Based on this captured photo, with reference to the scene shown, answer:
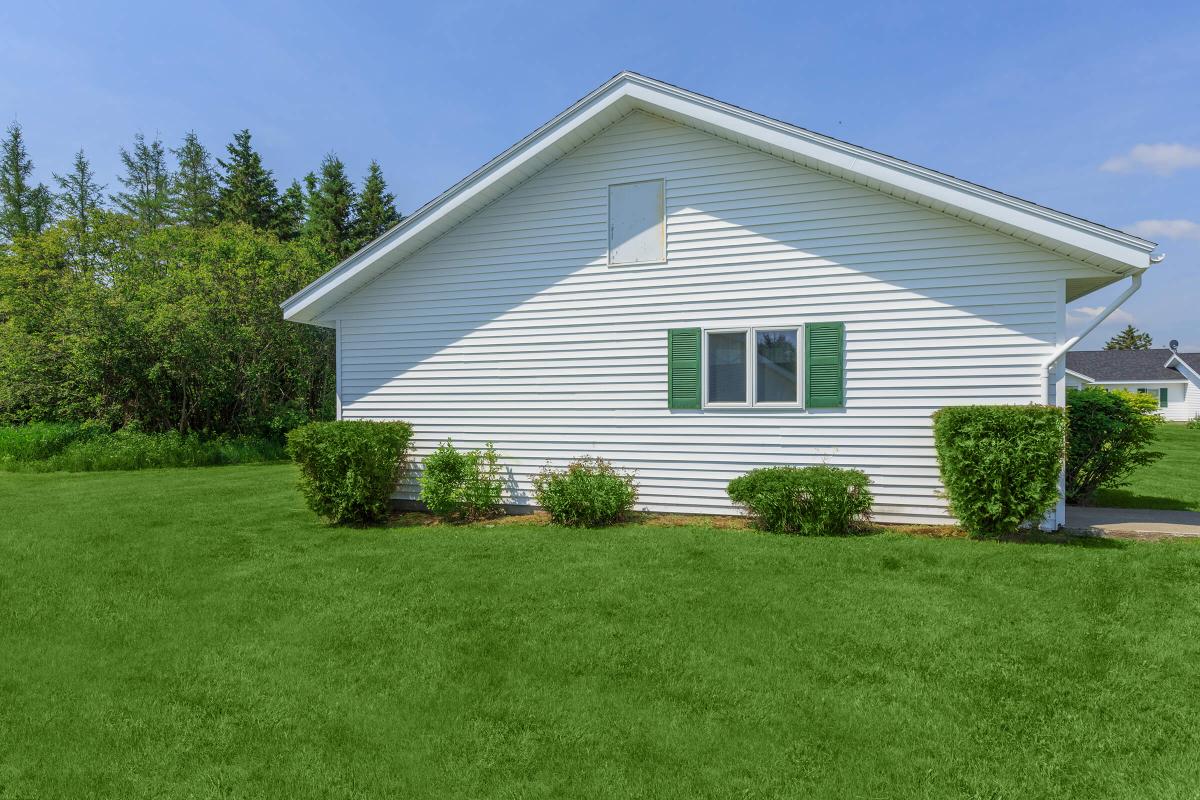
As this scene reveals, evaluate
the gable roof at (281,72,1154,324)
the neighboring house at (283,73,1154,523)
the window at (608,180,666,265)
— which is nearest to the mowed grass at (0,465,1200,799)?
the neighboring house at (283,73,1154,523)

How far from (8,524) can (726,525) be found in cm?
1034

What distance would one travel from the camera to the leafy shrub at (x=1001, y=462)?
6.50 m

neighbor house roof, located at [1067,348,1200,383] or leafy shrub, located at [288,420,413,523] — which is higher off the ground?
neighbor house roof, located at [1067,348,1200,383]

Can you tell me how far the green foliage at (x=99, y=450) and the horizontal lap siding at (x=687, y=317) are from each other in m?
8.79

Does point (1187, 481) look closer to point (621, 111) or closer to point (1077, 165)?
point (1077, 165)

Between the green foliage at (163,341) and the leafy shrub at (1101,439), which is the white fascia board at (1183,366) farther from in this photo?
the green foliage at (163,341)

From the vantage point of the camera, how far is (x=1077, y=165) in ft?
36.1

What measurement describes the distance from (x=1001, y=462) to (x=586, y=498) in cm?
491

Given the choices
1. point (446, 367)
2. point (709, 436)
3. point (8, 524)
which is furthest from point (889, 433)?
point (8, 524)

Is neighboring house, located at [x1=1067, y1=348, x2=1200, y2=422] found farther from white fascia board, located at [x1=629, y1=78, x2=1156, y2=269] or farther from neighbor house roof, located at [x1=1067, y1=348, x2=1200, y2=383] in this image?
white fascia board, located at [x1=629, y1=78, x2=1156, y2=269]

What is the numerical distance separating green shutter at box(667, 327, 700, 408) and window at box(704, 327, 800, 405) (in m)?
0.15

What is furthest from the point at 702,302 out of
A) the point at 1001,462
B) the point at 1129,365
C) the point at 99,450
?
the point at 1129,365

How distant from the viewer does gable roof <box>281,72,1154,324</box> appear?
6.88 m

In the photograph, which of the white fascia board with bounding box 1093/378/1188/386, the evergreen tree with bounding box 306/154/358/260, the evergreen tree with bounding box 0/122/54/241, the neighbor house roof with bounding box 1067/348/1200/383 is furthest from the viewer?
the neighbor house roof with bounding box 1067/348/1200/383
